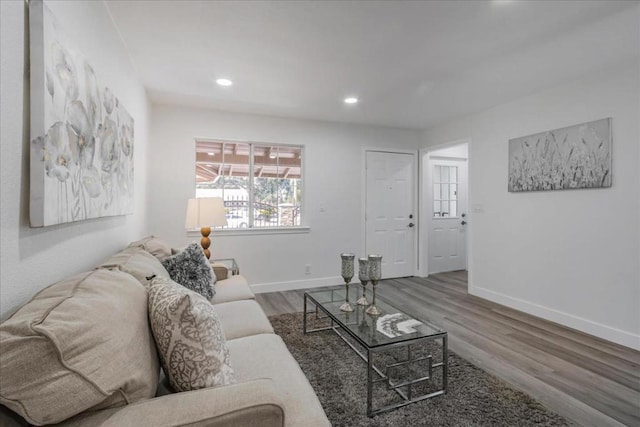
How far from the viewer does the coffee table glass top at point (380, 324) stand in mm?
1744

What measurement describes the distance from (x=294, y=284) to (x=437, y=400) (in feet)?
8.47

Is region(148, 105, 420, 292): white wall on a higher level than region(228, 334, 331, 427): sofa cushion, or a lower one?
higher

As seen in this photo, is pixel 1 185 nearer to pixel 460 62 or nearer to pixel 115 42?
pixel 115 42

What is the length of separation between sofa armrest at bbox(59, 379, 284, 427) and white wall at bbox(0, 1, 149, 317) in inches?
19.2

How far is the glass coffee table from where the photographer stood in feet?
5.59

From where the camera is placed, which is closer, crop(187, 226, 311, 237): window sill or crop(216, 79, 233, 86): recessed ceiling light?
crop(216, 79, 233, 86): recessed ceiling light

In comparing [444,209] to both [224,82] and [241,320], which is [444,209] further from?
[241,320]

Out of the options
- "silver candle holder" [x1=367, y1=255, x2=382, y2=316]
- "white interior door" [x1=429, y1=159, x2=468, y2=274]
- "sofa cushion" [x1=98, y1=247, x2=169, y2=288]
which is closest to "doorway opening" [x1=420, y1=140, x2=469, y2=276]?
"white interior door" [x1=429, y1=159, x2=468, y2=274]

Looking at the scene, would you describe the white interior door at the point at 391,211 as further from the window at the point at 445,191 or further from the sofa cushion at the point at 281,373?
the sofa cushion at the point at 281,373

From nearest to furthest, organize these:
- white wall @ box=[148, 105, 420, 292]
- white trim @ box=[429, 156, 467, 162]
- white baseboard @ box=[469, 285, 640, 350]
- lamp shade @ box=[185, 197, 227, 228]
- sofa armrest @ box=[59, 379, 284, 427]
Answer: sofa armrest @ box=[59, 379, 284, 427] → white baseboard @ box=[469, 285, 640, 350] → lamp shade @ box=[185, 197, 227, 228] → white wall @ box=[148, 105, 420, 292] → white trim @ box=[429, 156, 467, 162]

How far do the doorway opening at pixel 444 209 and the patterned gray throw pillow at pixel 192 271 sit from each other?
12.0ft

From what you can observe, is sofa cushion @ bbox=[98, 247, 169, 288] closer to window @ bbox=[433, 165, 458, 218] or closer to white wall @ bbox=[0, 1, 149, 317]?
white wall @ bbox=[0, 1, 149, 317]

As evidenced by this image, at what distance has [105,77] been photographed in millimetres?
1841

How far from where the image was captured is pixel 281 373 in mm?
1219
